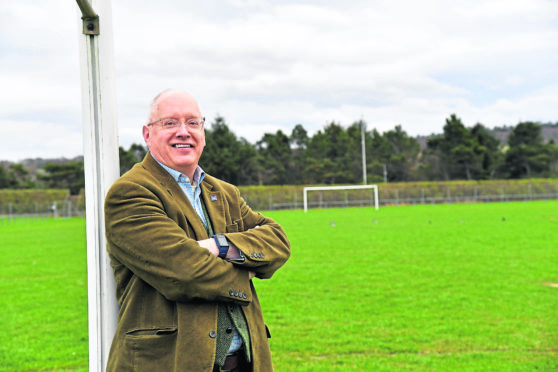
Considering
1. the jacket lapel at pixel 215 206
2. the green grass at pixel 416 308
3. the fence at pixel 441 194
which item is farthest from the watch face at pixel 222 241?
the fence at pixel 441 194

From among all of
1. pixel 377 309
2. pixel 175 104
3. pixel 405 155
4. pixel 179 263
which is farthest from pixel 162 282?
pixel 405 155

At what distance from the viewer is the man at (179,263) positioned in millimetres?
1867

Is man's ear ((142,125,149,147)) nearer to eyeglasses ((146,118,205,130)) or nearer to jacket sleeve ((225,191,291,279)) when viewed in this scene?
eyeglasses ((146,118,205,130))

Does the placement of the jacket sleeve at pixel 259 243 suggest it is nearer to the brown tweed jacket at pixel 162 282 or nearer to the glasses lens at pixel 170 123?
the brown tweed jacket at pixel 162 282

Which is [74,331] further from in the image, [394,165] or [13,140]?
[394,165]

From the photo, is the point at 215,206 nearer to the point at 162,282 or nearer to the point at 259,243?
the point at 259,243

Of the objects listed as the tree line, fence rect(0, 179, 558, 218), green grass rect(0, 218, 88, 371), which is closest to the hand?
green grass rect(0, 218, 88, 371)

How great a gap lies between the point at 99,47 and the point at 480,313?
20.9 ft

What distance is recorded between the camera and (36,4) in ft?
6.17

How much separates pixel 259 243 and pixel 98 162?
768 mm

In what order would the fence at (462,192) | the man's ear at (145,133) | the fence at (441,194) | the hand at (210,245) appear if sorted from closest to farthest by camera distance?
the hand at (210,245), the man's ear at (145,133), the fence at (441,194), the fence at (462,192)

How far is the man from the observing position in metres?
1.87

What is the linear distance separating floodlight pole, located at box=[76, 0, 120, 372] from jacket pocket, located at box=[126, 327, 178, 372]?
38 centimetres

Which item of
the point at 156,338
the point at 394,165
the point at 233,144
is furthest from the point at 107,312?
the point at 394,165
